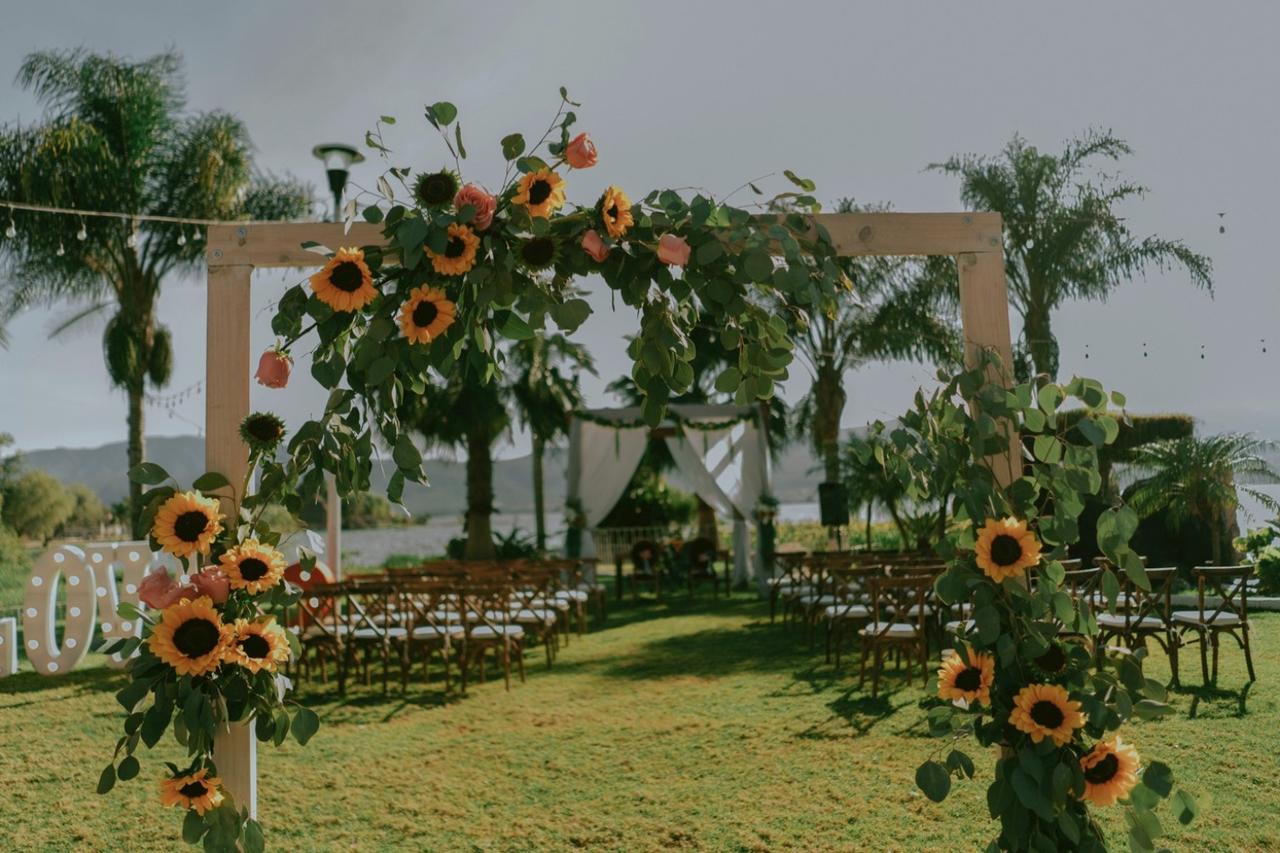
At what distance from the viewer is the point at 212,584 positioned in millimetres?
2574

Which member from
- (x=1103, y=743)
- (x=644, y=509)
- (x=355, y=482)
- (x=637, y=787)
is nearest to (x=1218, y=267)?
(x=644, y=509)

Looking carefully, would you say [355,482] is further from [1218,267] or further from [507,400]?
[507,400]

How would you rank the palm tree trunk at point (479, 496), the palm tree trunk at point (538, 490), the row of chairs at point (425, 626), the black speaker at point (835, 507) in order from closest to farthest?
the row of chairs at point (425, 626) → the black speaker at point (835, 507) → the palm tree trunk at point (479, 496) → the palm tree trunk at point (538, 490)

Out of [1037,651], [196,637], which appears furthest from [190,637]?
[1037,651]

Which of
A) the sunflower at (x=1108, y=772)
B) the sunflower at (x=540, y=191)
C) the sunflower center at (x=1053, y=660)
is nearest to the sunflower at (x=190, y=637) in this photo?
the sunflower at (x=540, y=191)

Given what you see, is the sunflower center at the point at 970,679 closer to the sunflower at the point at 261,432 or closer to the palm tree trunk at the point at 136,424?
the sunflower at the point at 261,432

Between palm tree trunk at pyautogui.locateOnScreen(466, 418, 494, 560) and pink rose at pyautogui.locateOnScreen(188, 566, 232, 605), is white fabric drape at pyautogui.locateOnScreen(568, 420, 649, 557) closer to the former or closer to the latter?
palm tree trunk at pyautogui.locateOnScreen(466, 418, 494, 560)

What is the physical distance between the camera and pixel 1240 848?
3537 millimetres

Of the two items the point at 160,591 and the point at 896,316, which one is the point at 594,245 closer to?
the point at 160,591

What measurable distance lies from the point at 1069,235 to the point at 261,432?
11946mm

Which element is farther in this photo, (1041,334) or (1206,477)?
(1041,334)

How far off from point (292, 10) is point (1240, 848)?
31.4ft

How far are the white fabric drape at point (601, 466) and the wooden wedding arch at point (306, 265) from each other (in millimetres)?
10661

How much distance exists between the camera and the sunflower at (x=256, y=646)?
2.56m
